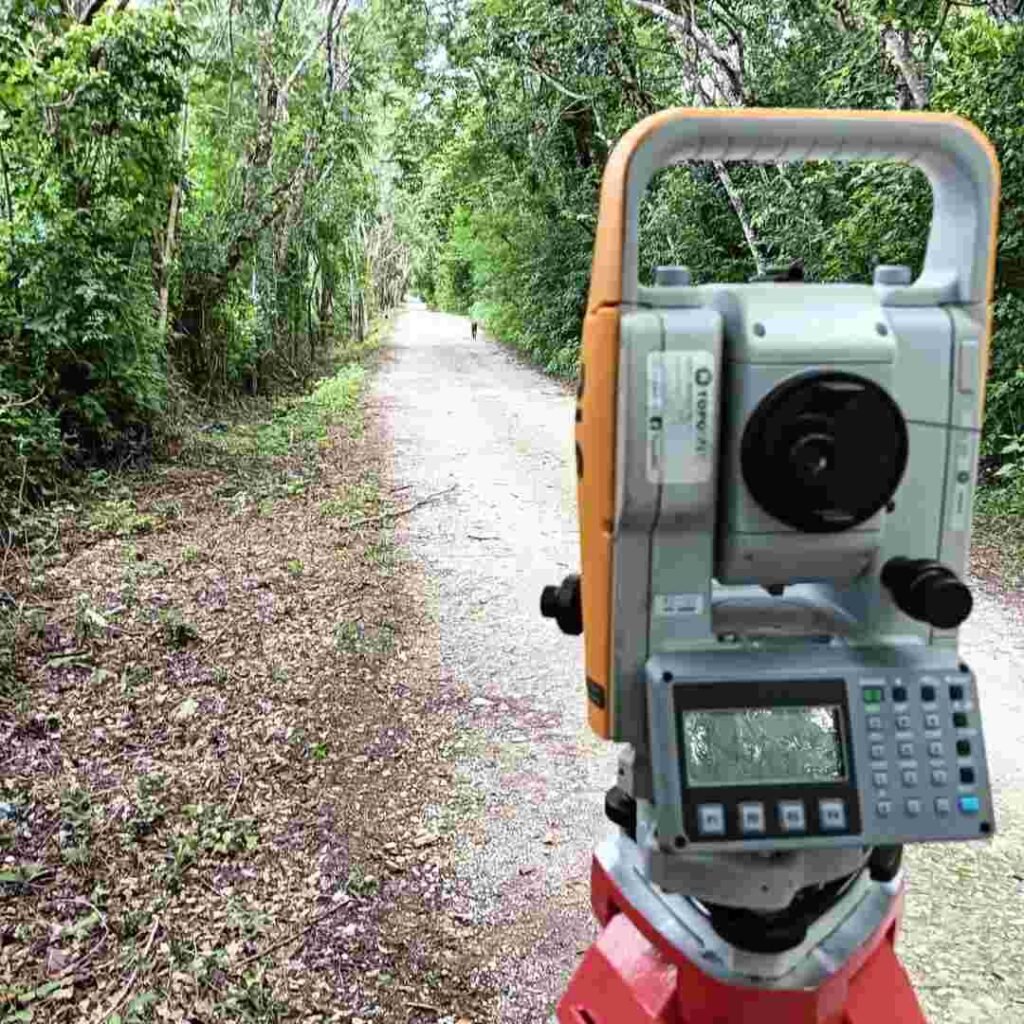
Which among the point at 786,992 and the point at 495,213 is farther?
the point at 495,213

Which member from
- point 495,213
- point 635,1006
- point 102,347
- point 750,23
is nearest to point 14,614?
point 102,347

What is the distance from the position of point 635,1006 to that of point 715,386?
92 cm

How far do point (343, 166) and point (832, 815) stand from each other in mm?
18785

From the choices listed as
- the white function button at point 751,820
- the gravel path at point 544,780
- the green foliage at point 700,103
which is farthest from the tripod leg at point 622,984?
the green foliage at point 700,103

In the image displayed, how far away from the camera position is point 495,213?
22.7 metres

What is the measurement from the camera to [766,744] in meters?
1.12

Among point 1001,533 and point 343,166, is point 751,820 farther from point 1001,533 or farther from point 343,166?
point 343,166

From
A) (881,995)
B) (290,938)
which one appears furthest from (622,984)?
(290,938)

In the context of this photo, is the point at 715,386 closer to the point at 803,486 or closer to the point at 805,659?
the point at 803,486

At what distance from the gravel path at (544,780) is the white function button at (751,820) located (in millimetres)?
1901

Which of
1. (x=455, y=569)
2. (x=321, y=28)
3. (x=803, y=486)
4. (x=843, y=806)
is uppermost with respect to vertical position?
(x=321, y=28)

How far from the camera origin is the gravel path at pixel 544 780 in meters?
2.78

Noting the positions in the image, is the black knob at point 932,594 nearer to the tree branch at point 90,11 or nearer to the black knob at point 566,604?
the black knob at point 566,604

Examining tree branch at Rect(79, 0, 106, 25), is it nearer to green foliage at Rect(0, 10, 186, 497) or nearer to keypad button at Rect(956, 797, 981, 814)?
green foliage at Rect(0, 10, 186, 497)
